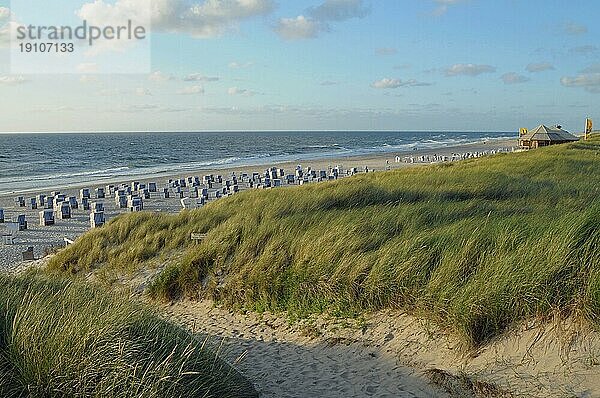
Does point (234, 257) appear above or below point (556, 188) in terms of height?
below

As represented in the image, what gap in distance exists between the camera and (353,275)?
255 inches

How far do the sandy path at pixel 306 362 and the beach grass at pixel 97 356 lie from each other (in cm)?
44

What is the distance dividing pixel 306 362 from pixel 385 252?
5.67 ft

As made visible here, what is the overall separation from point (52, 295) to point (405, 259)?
12.2 feet

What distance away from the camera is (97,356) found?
3.49m

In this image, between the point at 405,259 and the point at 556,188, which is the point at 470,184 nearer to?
the point at 556,188

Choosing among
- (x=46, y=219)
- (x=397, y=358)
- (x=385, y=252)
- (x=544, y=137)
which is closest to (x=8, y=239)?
(x=46, y=219)

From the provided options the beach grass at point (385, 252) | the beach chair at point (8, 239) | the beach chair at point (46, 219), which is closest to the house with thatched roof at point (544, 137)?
the beach grass at point (385, 252)

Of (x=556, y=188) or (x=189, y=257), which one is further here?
(x=556, y=188)

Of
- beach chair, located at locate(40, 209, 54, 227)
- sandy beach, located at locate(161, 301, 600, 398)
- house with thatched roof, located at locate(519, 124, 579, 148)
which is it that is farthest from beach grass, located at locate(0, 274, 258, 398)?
house with thatched roof, located at locate(519, 124, 579, 148)

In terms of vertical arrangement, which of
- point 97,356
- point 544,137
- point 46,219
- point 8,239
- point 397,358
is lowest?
point 8,239

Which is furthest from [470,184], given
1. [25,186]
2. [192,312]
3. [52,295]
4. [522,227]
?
[25,186]

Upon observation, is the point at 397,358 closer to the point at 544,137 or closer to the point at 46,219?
the point at 46,219

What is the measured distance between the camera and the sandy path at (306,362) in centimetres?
483
